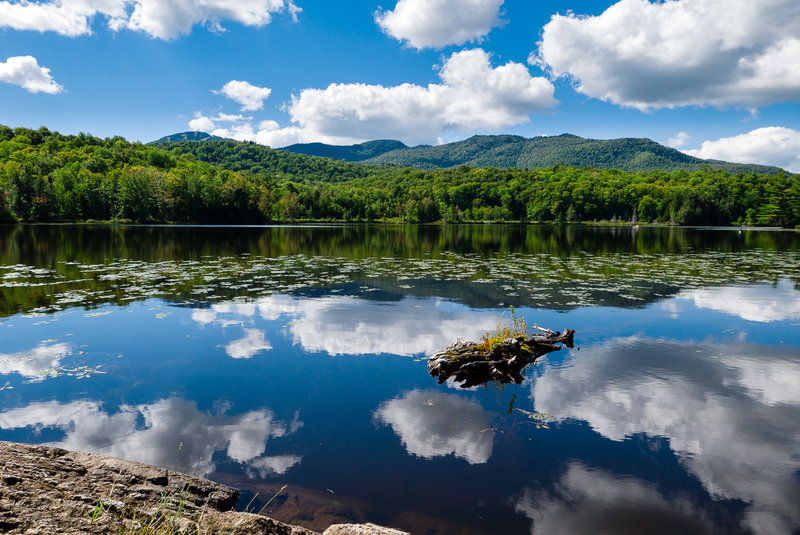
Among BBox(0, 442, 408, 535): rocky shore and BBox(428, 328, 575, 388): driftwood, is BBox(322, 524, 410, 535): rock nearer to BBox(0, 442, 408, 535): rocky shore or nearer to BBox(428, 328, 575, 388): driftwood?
BBox(0, 442, 408, 535): rocky shore

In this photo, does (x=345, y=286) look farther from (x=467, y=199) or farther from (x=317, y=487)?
(x=467, y=199)

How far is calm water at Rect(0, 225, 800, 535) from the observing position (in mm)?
5477

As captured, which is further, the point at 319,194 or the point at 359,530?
the point at 319,194

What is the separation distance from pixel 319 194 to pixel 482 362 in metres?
154

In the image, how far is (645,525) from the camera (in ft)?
16.6

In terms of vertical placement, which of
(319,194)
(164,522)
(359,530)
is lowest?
(359,530)

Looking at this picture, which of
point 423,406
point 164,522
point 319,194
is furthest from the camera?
point 319,194

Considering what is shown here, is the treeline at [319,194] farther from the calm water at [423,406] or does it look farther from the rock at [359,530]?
the rock at [359,530]

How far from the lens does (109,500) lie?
4379 millimetres

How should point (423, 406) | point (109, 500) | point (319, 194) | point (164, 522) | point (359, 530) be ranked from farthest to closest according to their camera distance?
1. point (319, 194)
2. point (423, 406)
3. point (109, 500)
4. point (359, 530)
5. point (164, 522)

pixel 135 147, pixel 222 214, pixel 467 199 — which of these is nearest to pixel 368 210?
pixel 467 199

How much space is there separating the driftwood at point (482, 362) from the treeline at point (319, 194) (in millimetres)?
115595

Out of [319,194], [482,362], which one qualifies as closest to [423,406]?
[482,362]

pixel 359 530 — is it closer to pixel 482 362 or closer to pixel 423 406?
pixel 423 406
